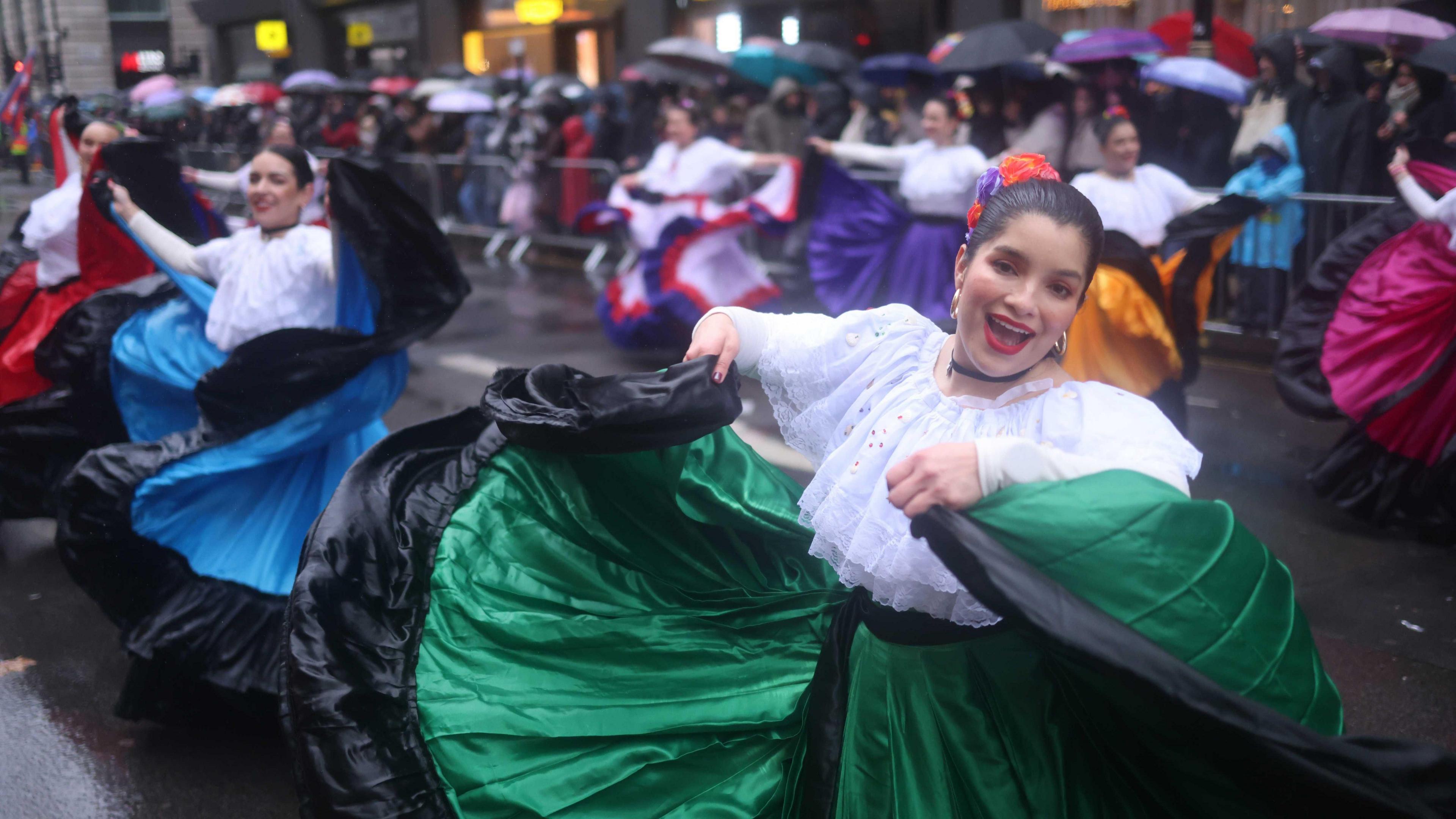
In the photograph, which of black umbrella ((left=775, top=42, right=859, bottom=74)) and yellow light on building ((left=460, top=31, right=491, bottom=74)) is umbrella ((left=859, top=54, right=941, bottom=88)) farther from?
yellow light on building ((left=460, top=31, right=491, bottom=74))

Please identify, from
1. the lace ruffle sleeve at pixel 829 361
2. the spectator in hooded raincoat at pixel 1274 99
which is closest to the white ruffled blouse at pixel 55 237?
the lace ruffle sleeve at pixel 829 361

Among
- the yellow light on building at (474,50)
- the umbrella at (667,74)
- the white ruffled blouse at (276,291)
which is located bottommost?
the white ruffled blouse at (276,291)

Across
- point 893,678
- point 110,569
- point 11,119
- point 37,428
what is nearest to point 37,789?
point 110,569

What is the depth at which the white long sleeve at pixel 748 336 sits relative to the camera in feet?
8.71

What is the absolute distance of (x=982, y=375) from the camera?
2328 millimetres

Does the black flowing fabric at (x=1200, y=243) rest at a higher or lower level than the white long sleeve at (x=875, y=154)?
lower

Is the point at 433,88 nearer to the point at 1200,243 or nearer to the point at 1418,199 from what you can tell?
the point at 1200,243

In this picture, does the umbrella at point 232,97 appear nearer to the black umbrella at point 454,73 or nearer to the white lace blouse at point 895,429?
the black umbrella at point 454,73

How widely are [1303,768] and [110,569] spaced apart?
345 cm

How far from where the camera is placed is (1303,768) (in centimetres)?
169

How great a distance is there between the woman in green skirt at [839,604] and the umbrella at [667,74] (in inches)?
446

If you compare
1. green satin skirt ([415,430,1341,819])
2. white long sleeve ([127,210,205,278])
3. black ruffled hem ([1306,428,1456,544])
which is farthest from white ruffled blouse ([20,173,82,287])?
black ruffled hem ([1306,428,1456,544])

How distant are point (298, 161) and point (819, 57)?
8.61 metres

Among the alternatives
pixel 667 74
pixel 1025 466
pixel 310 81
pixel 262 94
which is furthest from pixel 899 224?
pixel 262 94
